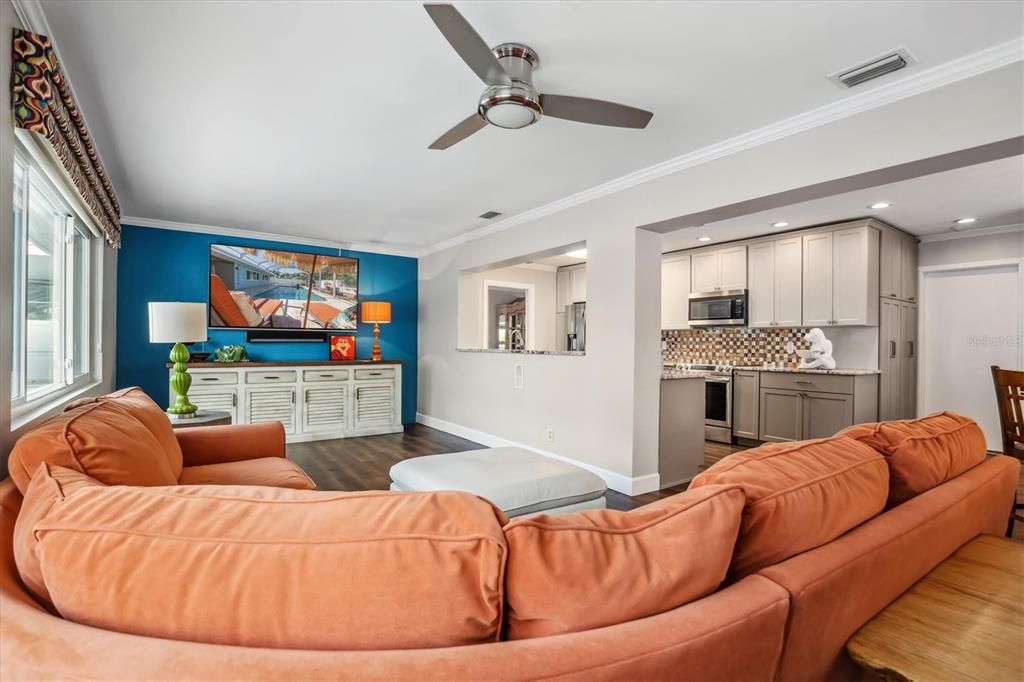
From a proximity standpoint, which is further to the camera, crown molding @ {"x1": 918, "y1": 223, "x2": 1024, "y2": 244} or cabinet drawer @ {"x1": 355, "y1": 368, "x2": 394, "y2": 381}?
cabinet drawer @ {"x1": 355, "y1": 368, "x2": 394, "y2": 381}

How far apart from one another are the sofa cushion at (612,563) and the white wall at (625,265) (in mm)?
2468

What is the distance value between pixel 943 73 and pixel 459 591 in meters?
2.94

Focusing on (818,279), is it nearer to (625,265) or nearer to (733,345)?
(733,345)

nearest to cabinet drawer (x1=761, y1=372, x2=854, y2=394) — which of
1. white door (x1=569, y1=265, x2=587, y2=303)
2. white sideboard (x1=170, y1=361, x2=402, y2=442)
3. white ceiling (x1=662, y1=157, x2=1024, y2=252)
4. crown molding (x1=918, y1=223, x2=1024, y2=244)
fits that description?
white ceiling (x1=662, y1=157, x2=1024, y2=252)

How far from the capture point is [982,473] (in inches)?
58.9

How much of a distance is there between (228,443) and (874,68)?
11.7ft

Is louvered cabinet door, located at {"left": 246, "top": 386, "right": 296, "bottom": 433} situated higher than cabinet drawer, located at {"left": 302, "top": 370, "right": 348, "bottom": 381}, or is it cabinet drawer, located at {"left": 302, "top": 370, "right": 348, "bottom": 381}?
cabinet drawer, located at {"left": 302, "top": 370, "right": 348, "bottom": 381}

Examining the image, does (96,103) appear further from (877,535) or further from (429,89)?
(877,535)

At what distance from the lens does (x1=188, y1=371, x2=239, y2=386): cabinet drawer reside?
489 cm

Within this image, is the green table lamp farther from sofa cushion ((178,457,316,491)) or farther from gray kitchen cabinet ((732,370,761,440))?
gray kitchen cabinet ((732,370,761,440))

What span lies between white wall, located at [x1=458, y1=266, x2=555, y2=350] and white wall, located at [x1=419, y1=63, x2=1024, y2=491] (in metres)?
0.15

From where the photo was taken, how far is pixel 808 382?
5016 millimetres

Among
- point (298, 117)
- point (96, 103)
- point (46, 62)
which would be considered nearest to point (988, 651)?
point (46, 62)

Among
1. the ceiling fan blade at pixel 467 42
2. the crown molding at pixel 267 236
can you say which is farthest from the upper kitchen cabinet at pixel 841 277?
the crown molding at pixel 267 236
